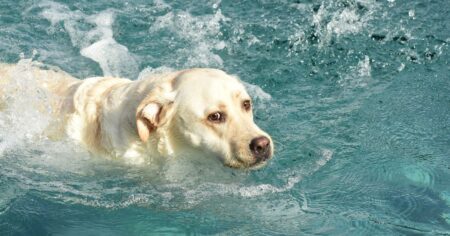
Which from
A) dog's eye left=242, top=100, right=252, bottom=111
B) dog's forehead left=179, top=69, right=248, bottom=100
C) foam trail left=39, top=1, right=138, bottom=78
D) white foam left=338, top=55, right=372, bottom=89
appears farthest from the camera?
foam trail left=39, top=1, right=138, bottom=78

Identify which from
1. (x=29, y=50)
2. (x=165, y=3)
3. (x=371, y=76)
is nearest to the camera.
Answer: (x=371, y=76)

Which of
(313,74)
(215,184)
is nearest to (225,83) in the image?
(215,184)

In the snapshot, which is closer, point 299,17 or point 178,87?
point 178,87

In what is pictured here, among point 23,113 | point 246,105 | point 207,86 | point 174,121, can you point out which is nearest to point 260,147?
point 246,105

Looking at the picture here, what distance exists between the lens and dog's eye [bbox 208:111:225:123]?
5.43 m

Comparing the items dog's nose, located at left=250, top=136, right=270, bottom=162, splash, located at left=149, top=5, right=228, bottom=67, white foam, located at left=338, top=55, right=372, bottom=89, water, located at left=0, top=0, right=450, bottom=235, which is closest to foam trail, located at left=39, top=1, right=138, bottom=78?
water, located at left=0, top=0, right=450, bottom=235

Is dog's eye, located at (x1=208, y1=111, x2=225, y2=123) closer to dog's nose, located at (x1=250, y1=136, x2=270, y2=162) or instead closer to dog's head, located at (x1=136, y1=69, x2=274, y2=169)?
dog's head, located at (x1=136, y1=69, x2=274, y2=169)

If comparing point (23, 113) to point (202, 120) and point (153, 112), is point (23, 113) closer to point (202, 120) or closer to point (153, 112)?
point (153, 112)

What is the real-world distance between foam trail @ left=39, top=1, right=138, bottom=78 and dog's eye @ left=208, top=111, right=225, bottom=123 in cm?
292

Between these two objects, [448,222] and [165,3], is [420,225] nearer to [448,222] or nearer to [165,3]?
[448,222]

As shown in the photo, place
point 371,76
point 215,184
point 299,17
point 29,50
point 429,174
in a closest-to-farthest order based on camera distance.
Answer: point 215,184, point 429,174, point 371,76, point 29,50, point 299,17

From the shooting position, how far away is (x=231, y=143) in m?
5.37

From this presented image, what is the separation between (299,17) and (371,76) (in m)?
1.94

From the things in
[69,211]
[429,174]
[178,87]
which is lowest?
[69,211]
